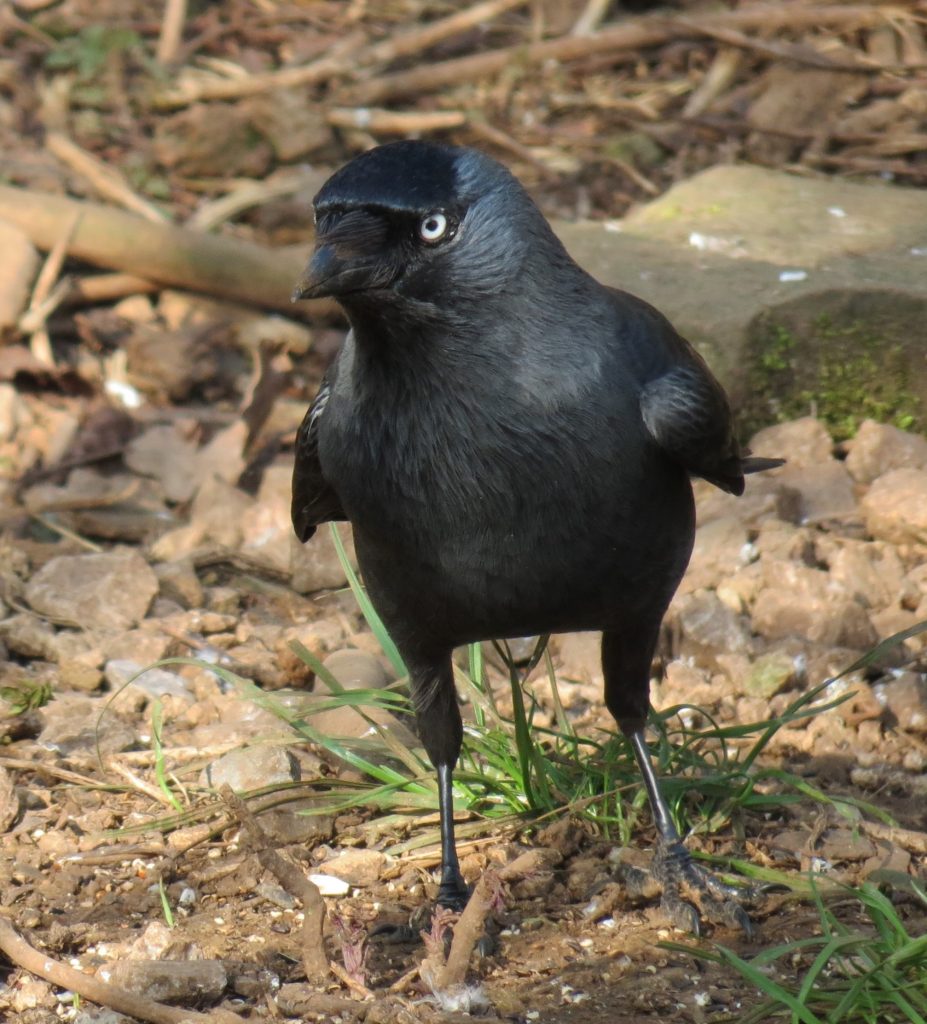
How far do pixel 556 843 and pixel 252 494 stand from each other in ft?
9.49

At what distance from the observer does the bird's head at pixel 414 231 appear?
3473mm

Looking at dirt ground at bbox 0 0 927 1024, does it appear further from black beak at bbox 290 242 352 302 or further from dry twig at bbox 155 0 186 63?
black beak at bbox 290 242 352 302

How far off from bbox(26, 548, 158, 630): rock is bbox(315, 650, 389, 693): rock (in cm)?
79

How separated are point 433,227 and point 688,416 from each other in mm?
753

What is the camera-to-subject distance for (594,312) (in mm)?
3854

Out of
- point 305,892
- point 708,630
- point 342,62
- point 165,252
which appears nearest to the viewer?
point 305,892

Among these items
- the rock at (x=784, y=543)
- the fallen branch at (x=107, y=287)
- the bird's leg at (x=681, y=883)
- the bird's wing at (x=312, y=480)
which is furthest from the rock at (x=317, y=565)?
the fallen branch at (x=107, y=287)

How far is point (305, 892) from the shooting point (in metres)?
3.55

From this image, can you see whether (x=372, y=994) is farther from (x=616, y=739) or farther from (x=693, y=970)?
(x=616, y=739)

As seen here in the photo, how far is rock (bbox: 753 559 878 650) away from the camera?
508 centimetres

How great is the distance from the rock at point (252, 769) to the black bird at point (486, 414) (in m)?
0.77

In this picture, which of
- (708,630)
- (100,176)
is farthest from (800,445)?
(100,176)

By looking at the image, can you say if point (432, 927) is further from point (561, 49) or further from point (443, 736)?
point (561, 49)

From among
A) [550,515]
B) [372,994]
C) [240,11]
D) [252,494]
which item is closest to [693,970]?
[372,994]
